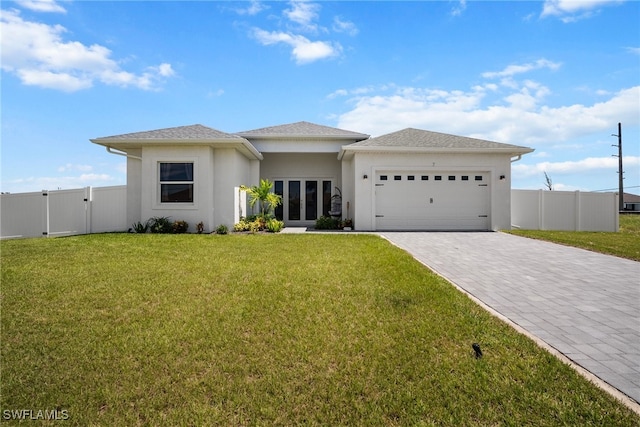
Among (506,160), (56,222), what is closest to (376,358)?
(506,160)

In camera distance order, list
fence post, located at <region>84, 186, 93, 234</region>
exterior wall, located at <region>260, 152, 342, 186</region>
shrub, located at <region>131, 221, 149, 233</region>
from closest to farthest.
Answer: shrub, located at <region>131, 221, 149, 233</region> < fence post, located at <region>84, 186, 93, 234</region> < exterior wall, located at <region>260, 152, 342, 186</region>

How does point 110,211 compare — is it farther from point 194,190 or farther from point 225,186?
point 225,186

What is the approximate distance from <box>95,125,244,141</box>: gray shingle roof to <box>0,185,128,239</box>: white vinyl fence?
2.39 m

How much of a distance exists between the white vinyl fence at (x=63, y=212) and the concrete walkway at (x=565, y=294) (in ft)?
40.9

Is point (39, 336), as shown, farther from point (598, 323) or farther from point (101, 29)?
point (101, 29)

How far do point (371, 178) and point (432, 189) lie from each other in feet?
9.17

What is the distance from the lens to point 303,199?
17703mm

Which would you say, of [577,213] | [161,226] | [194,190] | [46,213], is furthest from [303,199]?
[577,213]

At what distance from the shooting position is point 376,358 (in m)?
3.18

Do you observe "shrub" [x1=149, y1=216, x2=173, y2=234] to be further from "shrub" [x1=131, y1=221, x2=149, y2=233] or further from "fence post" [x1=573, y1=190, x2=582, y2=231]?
"fence post" [x1=573, y1=190, x2=582, y2=231]

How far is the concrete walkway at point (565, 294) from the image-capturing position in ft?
10.6

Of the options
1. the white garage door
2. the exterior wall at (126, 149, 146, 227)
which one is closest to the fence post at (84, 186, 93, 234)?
the exterior wall at (126, 149, 146, 227)

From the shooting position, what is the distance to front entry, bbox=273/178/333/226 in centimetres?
1769

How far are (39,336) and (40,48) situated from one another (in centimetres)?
840
